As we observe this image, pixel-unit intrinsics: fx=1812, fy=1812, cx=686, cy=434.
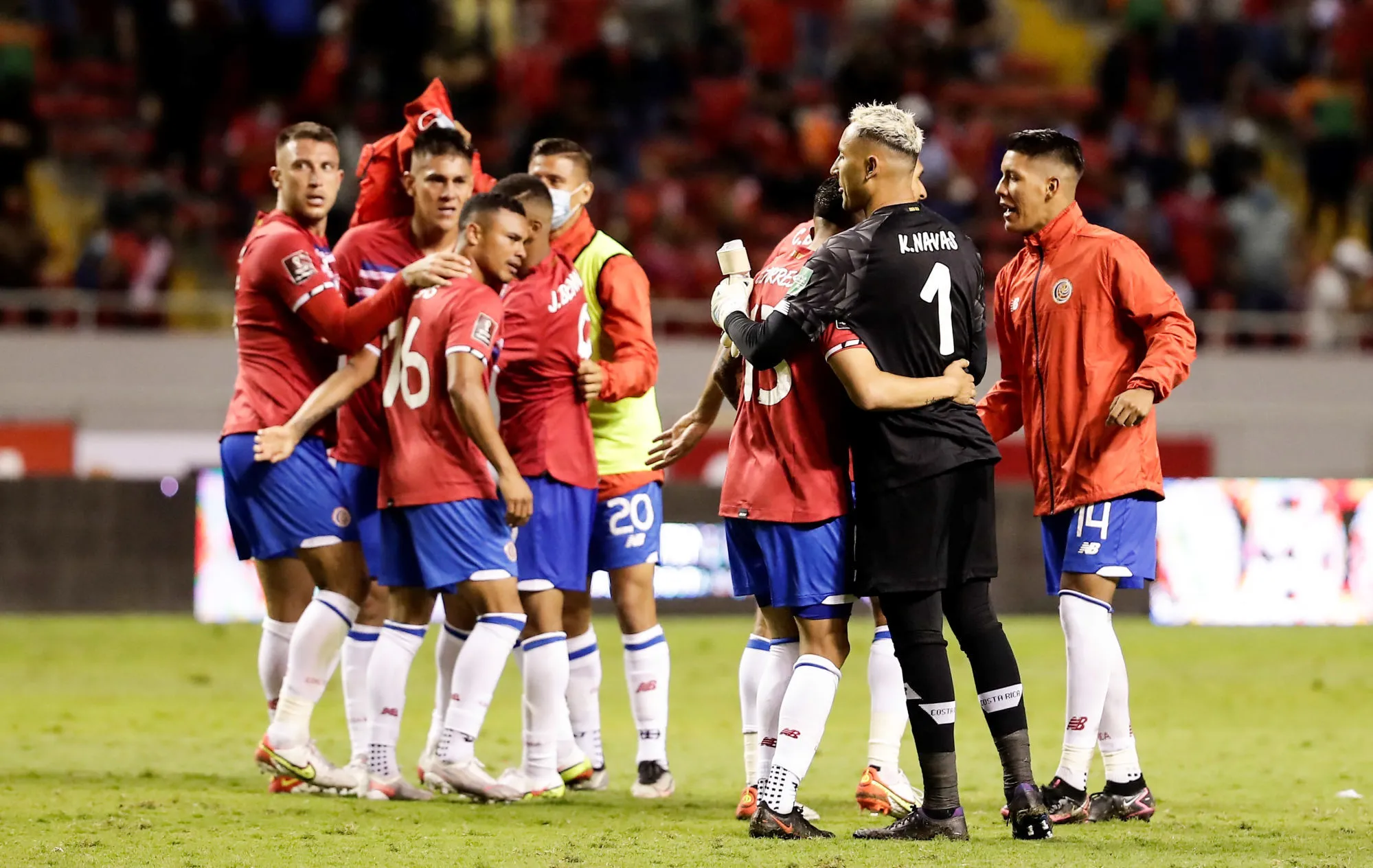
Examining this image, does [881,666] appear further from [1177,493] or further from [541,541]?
[1177,493]

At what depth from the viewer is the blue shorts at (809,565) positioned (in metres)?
5.76

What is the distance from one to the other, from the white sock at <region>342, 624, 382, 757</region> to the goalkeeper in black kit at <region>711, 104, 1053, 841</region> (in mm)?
2218

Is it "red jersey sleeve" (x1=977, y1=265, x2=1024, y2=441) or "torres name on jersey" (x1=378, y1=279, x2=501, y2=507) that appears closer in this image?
"torres name on jersey" (x1=378, y1=279, x2=501, y2=507)

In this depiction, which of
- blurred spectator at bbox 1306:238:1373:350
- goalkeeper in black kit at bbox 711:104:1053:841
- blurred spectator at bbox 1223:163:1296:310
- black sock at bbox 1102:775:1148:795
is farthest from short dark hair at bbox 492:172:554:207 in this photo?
blurred spectator at bbox 1223:163:1296:310

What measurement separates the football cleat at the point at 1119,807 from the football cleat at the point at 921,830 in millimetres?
741

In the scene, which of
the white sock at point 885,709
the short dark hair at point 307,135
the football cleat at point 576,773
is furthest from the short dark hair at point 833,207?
the football cleat at point 576,773

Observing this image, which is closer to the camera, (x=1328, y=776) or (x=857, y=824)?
(x=857, y=824)

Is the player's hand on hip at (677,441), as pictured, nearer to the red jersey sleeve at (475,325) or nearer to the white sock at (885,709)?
the red jersey sleeve at (475,325)

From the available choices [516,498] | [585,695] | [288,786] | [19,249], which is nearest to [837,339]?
[516,498]

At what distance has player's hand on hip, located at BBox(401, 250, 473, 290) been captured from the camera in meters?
6.60

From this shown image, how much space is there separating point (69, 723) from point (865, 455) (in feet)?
17.2

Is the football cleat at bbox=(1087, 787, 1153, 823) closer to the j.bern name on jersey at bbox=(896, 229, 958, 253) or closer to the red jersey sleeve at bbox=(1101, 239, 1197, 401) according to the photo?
the red jersey sleeve at bbox=(1101, 239, 1197, 401)

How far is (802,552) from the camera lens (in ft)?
18.9

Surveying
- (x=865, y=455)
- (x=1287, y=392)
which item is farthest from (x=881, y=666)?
(x=1287, y=392)
